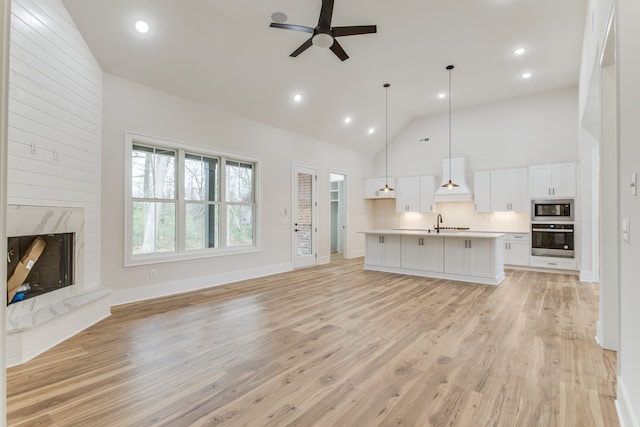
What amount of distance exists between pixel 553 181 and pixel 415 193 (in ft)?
10.2

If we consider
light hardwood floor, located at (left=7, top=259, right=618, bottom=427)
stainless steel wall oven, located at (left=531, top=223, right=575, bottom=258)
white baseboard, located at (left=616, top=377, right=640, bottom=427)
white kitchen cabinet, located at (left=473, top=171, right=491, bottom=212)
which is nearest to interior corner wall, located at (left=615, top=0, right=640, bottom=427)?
white baseboard, located at (left=616, top=377, right=640, bottom=427)

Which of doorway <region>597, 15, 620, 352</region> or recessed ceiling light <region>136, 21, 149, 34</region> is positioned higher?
recessed ceiling light <region>136, 21, 149, 34</region>

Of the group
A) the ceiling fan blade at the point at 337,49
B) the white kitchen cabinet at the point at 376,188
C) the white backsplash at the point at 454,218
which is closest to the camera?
the ceiling fan blade at the point at 337,49

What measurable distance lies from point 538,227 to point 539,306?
10.4ft

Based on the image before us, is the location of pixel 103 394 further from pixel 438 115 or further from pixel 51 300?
pixel 438 115

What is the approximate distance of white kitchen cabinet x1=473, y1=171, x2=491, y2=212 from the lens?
292 inches

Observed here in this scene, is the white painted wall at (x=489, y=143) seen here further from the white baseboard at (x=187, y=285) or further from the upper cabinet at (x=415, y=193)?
the white baseboard at (x=187, y=285)

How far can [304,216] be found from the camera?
743 centimetres

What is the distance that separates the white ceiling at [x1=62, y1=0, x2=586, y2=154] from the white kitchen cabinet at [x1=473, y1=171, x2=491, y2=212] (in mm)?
1933

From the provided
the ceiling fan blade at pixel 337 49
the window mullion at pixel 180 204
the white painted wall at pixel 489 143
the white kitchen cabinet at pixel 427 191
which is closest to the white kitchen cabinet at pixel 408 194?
the white kitchen cabinet at pixel 427 191

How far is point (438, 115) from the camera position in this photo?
28.0 feet

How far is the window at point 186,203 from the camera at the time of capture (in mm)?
4648

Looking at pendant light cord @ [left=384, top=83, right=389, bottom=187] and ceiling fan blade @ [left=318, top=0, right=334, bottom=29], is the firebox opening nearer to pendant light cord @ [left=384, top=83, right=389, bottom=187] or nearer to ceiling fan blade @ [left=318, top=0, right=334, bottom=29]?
ceiling fan blade @ [left=318, top=0, right=334, bottom=29]

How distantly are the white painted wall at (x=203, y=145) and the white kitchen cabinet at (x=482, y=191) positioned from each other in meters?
3.45
